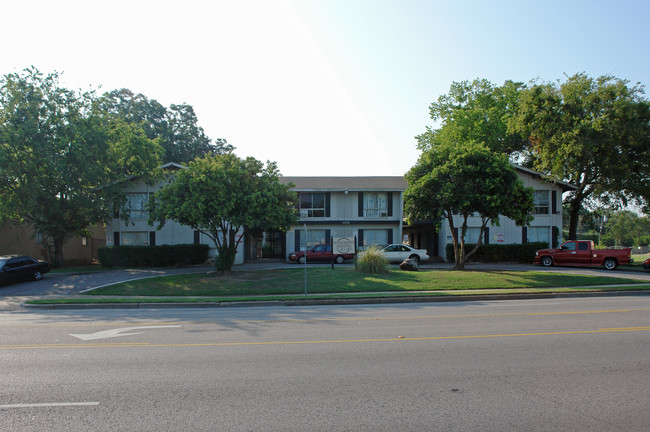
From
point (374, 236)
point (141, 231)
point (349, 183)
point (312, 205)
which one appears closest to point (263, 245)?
point (312, 205)

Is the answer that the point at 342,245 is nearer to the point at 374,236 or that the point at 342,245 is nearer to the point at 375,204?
the point at 374,236

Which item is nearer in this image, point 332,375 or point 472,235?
point 332,375

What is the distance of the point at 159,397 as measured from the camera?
5059 millimetres

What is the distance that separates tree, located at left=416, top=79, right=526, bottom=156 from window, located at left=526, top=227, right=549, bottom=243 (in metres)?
8.99

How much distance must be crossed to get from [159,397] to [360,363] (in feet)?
9.19

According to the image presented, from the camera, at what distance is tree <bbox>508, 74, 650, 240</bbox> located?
29.1m

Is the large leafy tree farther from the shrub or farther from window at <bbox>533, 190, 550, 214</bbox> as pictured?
window at <bbox>533, 190, 550, 214</bbox>

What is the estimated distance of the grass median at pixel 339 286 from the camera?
15.8m

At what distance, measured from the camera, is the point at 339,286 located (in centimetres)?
1753

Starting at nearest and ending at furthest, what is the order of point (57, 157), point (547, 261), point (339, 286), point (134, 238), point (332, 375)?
point (332, 375) < point (339, 286) < point (57, 157) < point (547, 261) < point (134, 238)

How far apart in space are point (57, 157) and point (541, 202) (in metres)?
33.9

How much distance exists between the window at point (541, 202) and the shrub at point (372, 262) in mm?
18894

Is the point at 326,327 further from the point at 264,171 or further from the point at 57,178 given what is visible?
the point at 57,178

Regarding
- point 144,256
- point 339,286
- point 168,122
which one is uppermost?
point 168,122
